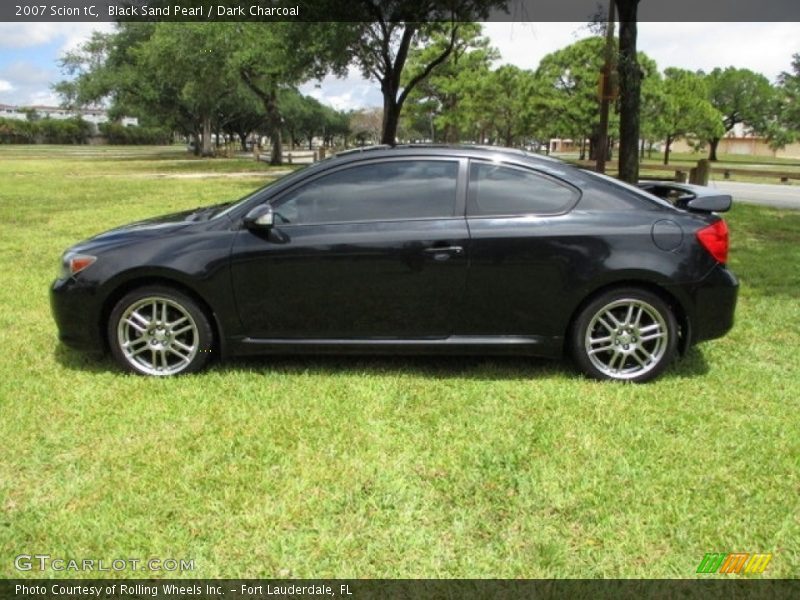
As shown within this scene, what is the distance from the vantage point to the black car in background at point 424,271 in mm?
4051

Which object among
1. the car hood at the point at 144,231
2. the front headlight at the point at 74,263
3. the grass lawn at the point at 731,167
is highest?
the grass lawn at the point at 731,167

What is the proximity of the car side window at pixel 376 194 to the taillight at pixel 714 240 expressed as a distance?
1.63m

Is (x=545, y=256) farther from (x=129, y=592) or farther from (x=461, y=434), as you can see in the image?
(x=129, y=592)

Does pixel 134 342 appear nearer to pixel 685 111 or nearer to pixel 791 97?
pixel 685 111

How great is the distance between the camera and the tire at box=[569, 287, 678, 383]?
4.11m

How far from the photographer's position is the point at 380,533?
269 cm

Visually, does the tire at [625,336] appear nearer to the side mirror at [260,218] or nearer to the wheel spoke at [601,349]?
the wheel spoke at [601,349]

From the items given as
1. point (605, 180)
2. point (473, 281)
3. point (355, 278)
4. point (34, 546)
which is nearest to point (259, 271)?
point (355, 278)

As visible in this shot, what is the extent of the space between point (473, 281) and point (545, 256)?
1.60 ft

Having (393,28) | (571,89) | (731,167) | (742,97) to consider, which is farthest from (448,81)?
(742,97)

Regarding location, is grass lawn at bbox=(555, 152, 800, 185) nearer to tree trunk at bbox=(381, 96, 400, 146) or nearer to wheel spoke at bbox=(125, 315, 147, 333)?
tree trunk at bbox=(381, 96, 400, 146)

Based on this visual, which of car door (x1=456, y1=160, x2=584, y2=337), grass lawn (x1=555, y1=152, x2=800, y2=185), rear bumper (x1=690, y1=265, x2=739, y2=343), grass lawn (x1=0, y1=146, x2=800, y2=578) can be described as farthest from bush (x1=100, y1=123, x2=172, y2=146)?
rear bumper (x1=690, y1=265, x2=739, y2=343)

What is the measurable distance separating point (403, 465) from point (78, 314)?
2518 mm

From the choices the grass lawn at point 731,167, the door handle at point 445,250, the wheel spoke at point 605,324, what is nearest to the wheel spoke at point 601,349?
the wheel spoke at point 605,324
